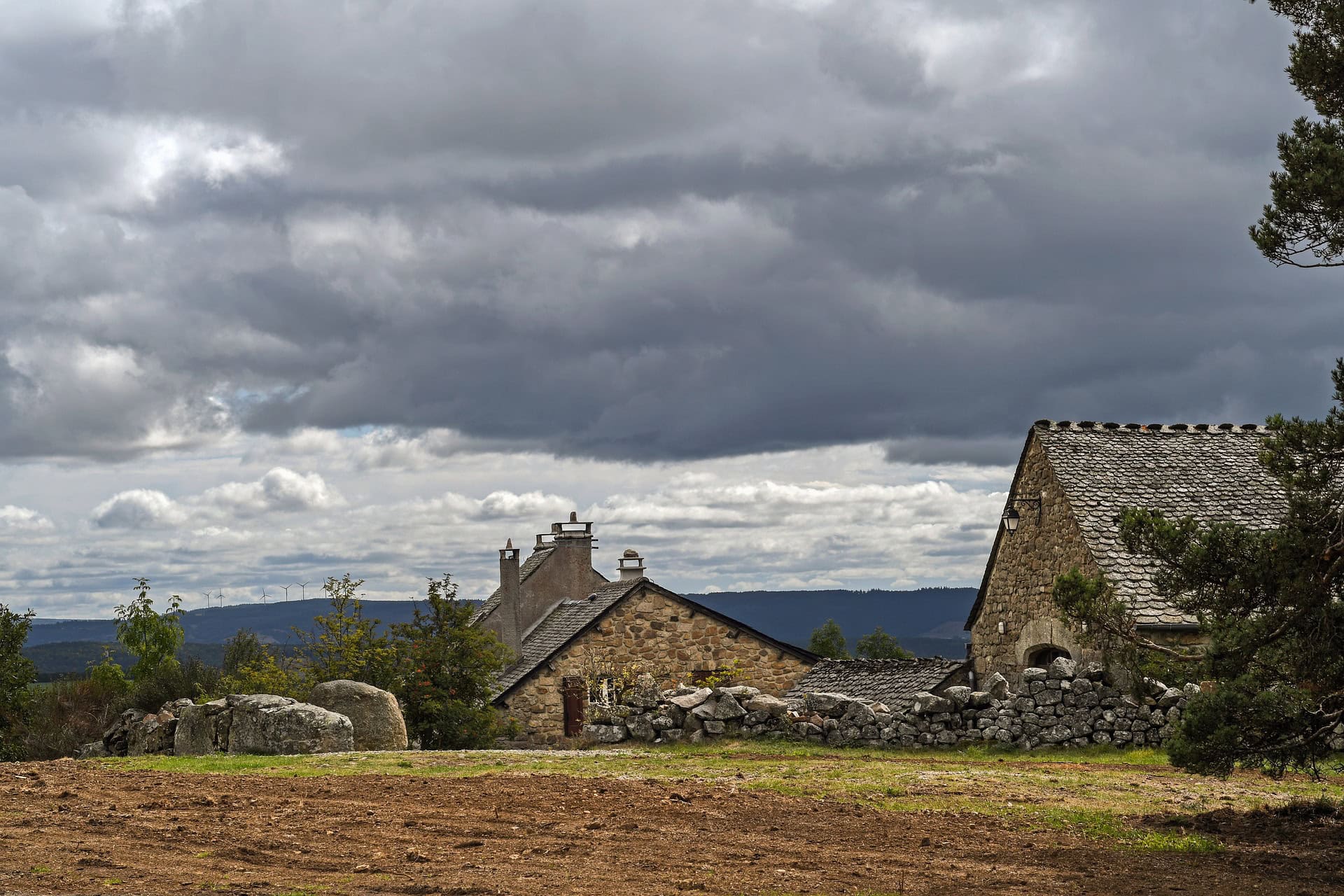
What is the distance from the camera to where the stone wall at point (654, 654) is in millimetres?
33438

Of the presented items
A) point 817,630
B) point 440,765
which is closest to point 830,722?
point 440,765

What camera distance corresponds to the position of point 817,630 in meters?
81.9

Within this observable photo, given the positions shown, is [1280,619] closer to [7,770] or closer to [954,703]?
[954,703]

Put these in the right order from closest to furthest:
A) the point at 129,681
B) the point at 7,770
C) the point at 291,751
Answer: the point at 7,770
the point at 291,751
the point at 129,681

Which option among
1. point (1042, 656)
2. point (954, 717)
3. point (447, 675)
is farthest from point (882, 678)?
point (447, 675)

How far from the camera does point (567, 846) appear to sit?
10336 millimetres

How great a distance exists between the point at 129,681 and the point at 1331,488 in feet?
85.0

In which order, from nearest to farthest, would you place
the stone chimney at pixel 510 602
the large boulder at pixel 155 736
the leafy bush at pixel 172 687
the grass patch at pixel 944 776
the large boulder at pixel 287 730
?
the grass patch at pixel 944 776
the large boulder at pixel 287 730
the large boulder at pixel 155 736
the leafy bush at pixel 172 687
the stone chimney at pixel 510 602

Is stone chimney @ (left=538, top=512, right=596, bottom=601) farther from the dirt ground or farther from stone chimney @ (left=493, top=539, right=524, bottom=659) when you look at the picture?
the dirt ground

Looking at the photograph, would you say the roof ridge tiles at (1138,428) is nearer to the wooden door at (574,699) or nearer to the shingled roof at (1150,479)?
the shingled roof at (1150,479)

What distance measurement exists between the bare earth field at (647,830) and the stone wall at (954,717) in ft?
12.6

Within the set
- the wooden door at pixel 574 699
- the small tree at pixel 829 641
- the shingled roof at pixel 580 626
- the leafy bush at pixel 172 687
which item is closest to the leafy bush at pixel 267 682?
the leafy bush at pixel 172 687

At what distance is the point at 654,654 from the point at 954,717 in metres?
14.7

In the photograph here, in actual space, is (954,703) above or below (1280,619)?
below
